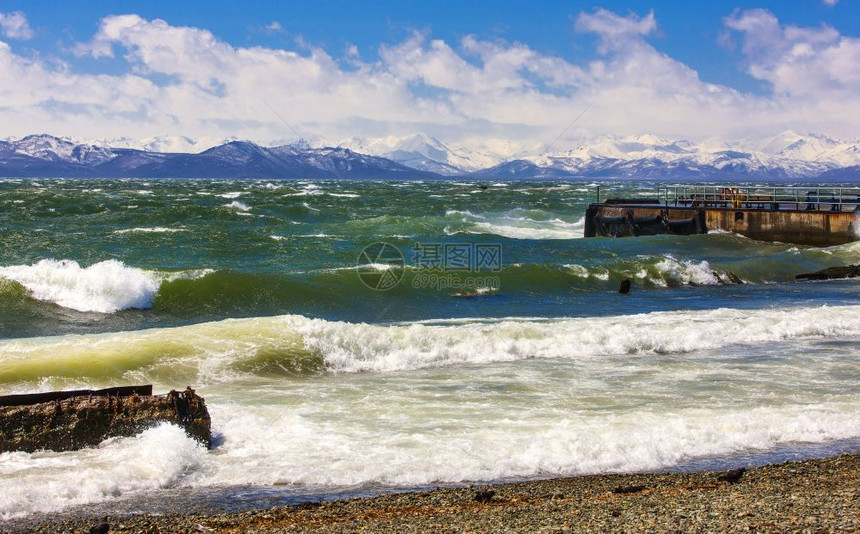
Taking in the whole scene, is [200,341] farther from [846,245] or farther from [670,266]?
[846,245]

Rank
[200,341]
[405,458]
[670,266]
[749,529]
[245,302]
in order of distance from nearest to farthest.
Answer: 1. [749,529]
2. [405,458]
3. [200,341]
4. [245,302]
5. [670,266]

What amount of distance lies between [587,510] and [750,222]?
1299 inches

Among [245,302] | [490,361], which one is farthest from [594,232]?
[490,361]

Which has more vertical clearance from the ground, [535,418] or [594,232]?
[594,232]

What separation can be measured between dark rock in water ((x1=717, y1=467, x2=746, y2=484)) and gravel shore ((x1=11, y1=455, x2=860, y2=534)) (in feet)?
0.04

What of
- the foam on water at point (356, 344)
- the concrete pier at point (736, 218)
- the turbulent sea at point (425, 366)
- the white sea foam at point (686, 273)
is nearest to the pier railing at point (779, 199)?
the concrete pier at point (736, 218)

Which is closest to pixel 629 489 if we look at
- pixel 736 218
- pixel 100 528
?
pixel 100 528

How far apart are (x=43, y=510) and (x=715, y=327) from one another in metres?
13.1

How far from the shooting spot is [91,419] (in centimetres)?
910

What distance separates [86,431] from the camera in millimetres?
9062

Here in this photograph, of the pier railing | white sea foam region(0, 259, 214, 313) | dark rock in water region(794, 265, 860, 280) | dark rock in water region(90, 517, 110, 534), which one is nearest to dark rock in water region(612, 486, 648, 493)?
dark rock in water region(90, 517, 110, 534)

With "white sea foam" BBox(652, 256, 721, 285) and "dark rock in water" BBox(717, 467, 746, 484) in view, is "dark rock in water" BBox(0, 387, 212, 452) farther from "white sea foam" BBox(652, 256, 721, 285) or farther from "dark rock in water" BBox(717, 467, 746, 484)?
"white sea foam" BBox(652, 256, 721, 285)

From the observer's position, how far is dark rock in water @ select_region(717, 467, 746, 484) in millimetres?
7868

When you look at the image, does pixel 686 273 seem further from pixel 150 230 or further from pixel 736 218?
pixel 150 230
